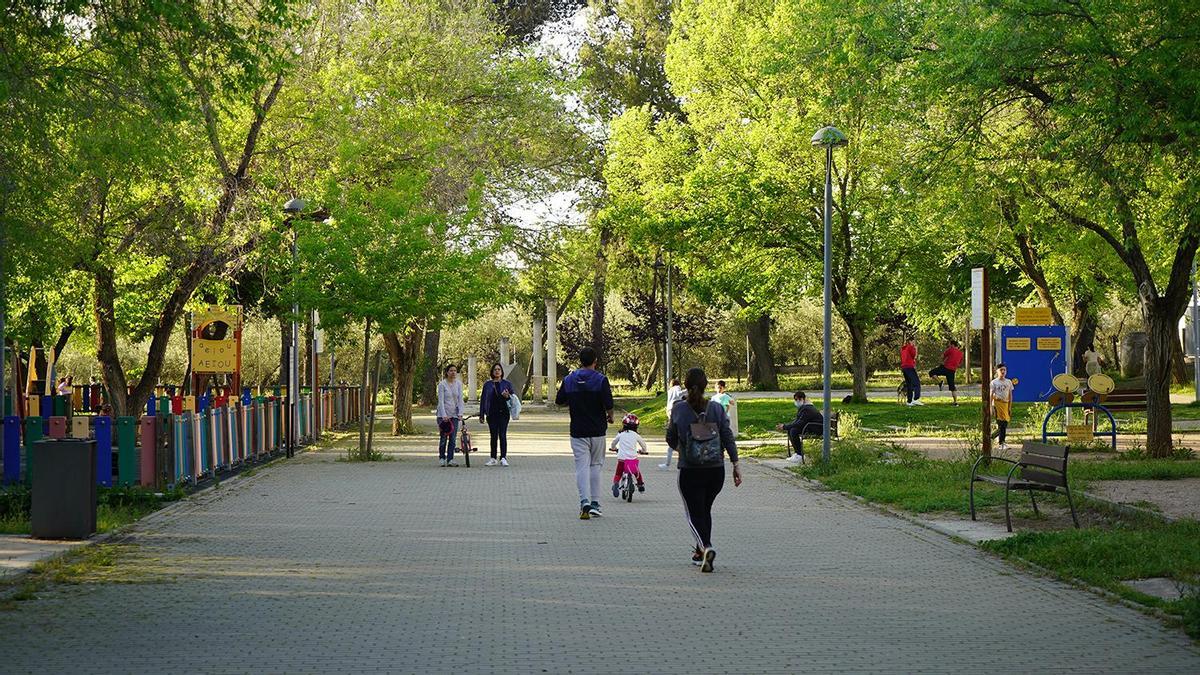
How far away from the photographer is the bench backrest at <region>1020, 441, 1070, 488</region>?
43.9 feet

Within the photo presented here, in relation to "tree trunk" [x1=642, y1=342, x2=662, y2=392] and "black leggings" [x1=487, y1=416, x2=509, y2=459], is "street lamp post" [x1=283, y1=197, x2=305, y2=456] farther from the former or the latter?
"tree trunk" [x1=642, y1=342, x2=662, y2=392]

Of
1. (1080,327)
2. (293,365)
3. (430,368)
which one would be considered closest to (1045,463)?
(293,365)

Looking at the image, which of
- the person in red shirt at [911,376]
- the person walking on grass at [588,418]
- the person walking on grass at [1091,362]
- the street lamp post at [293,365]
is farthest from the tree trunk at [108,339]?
the person walking on grass at [1091,362]

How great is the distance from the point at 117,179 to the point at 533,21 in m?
31.9

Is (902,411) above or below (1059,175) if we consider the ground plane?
below

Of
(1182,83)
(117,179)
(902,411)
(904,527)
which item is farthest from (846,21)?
(902,411)

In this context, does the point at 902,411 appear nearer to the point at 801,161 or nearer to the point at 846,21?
the point at 801,161

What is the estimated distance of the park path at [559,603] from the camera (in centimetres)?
792

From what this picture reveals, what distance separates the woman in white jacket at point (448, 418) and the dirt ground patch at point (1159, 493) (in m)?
11.1

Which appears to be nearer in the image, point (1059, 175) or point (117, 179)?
point (1059, 175)

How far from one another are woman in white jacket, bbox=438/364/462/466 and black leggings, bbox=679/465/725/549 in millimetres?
13078

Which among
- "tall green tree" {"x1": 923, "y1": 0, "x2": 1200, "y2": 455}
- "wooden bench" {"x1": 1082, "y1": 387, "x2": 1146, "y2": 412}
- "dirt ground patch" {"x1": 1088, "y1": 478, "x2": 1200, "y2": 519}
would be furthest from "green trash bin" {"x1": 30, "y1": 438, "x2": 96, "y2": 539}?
"wooden bench" {"x1": 1082, "y1": 387, "x2": 1146, "y2": 412}

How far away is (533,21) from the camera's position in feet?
172

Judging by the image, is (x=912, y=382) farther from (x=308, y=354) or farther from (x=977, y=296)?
(x=977, y=296)
